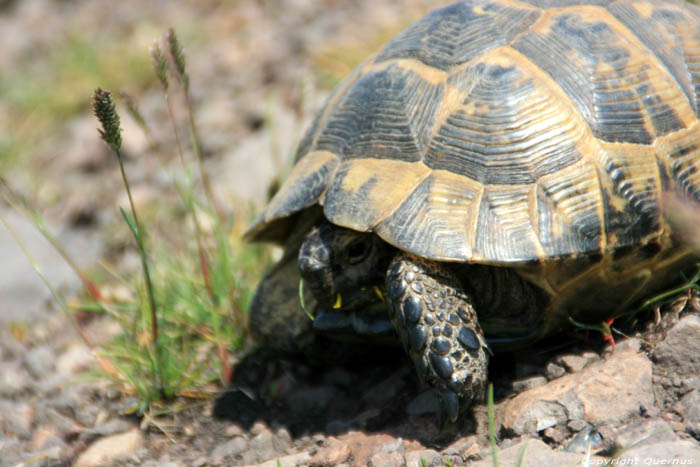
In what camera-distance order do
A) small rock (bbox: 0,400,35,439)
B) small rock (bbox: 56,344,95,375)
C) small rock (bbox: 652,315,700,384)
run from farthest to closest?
small rock (bbox: 56,344,95,375)
small rock (bbox: 0,400,35,439)
small rock (bbox: 652,315,700,384)

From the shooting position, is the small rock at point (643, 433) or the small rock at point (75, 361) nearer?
the small rock at point (643, 433)

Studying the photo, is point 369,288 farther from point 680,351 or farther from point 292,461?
point 680,351

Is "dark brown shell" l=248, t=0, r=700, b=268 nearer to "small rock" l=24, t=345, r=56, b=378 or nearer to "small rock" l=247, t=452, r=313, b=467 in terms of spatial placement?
"small rock" l=247, t=452, r=313, b=467

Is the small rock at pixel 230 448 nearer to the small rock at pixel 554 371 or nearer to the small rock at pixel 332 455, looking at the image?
the small rock at pixel 332 455

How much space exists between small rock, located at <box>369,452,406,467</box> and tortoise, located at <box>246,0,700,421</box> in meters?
0.22

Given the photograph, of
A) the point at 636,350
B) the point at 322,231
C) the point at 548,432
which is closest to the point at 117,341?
the point at 322,231

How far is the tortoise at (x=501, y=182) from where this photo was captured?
2.24 m

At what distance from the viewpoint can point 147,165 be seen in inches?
207

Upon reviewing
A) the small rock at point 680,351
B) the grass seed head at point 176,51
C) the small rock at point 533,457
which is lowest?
the small rock at point 533,457

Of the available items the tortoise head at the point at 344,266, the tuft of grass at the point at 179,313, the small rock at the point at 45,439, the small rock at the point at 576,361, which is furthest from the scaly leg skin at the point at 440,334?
the small rock at the point at 45,439

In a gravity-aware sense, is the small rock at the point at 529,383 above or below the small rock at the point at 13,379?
below

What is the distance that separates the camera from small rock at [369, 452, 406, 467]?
224 centimetres

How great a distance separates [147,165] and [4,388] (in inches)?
92.7

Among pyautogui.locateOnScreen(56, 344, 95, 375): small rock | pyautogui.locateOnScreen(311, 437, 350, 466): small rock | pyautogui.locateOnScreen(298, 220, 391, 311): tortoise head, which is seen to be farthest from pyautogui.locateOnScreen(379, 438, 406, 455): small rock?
pyautogui.locateOnScreen(56, 344, 95, 375): small rock
